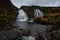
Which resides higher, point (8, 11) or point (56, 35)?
point (56, 35)

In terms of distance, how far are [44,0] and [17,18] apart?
905 centimetres

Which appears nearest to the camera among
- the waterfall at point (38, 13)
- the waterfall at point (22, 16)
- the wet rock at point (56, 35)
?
the wet rock at point (56, 35)

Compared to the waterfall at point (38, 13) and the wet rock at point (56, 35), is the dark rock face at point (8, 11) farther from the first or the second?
the wet rock at point (56, 35)

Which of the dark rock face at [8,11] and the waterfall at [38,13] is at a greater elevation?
the dark rock face at [8,11]

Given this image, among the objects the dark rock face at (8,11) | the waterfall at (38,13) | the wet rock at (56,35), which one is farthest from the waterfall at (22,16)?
the wet rock at (56,35)

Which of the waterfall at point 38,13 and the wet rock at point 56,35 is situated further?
the waterfall at point 38,13

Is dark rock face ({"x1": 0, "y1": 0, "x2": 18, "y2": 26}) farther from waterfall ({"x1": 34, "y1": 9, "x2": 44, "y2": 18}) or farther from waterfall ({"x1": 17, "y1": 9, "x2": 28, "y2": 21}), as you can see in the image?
waterfall ({"x1": 34, "y1": 9, "x2": 44, "y2": 18})

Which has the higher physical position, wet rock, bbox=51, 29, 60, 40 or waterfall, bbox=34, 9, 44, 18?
wet rock, bbox=51, 29, 60, 40

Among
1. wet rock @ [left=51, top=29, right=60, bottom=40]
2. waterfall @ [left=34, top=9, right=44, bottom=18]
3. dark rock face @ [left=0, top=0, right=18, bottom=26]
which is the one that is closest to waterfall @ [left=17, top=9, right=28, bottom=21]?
dark rock face @ [left=0, top=0, right=18, bottom=26]

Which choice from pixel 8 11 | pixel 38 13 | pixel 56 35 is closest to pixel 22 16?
pixel 8 11

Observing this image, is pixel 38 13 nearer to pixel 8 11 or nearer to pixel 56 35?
pixel 8 11

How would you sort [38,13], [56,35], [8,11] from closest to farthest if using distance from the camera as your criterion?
1. [56,35]
2. [8,11]
3. [38,13]

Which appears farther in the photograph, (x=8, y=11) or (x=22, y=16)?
(x=22, y=16)

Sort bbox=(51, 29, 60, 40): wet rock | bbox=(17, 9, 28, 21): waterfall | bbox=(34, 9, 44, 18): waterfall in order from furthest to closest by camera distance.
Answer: bbox=(34, 9, 44, 18): waterfall → bbox=(17, 9, 28, 21): waterfall → bbox=(51, 29, 60, 40): wet rock
